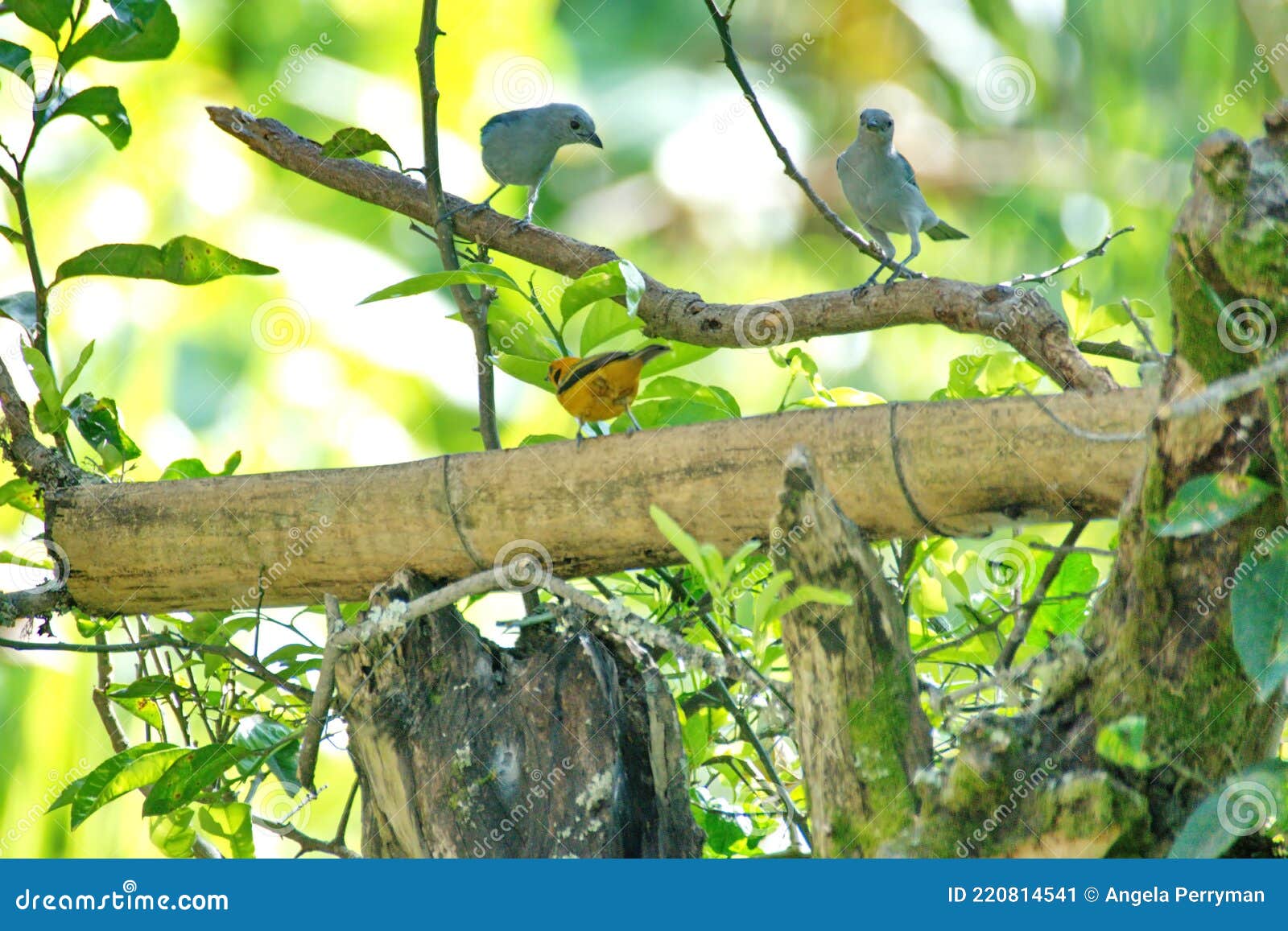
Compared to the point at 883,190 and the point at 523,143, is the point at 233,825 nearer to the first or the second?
the point at 523,143

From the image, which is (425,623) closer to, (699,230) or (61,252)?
(61,252)

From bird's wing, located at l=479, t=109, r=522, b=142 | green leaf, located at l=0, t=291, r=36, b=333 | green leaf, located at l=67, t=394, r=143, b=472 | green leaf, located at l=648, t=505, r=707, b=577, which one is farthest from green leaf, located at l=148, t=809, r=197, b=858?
bird's wing, located at l=479, t=109, r=522, b=142

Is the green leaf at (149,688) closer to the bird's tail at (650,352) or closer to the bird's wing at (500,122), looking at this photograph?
the bird's tail at (650,352)

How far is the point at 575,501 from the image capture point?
869mm

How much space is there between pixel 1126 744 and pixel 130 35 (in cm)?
106

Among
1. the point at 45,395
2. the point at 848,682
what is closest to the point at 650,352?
the point at 848,682

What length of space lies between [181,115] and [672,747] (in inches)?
145

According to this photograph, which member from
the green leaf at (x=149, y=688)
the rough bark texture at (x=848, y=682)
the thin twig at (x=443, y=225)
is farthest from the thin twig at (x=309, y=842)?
the rough bark texture at (x=848, y=682)

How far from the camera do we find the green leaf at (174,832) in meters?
0.99

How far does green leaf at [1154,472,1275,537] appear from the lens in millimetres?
529

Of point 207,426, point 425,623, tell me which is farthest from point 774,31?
point 425,623

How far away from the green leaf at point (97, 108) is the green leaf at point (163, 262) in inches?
4.4

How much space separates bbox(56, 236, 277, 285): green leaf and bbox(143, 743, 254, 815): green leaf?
0.43 m

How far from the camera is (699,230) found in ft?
16.0
